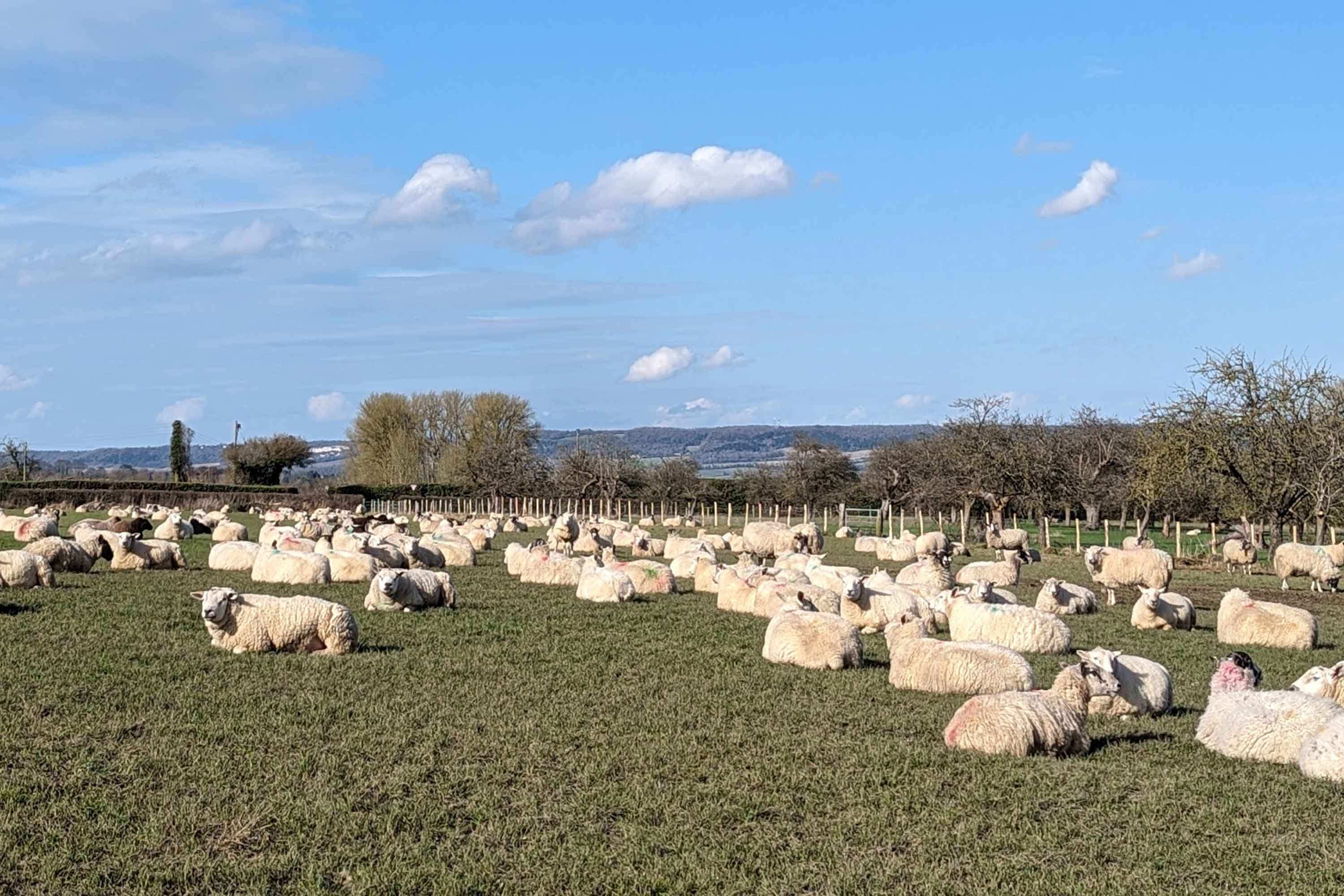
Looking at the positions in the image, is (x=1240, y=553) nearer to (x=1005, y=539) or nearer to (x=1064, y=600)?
(x=1005, y=539)

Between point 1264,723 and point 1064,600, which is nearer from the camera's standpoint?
point 1264,723

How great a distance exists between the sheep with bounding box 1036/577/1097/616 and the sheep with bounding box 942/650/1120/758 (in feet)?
32.2

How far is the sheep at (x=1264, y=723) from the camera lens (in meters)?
9.38

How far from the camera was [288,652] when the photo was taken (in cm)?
1334

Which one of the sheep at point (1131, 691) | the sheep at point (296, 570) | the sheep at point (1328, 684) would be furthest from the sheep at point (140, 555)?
the sheep at point (1328, 684)

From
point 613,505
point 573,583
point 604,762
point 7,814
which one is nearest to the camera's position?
point 7,814

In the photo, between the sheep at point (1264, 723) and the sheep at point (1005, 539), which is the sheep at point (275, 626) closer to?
the sheep at point (1264, 723)

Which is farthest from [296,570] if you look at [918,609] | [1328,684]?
[1328,684]

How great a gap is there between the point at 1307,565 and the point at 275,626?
23034 mm

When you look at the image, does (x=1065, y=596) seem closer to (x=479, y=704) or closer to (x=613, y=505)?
(x=479, y=704)

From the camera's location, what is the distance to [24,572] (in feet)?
60.7

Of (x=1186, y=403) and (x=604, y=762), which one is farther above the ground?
(x=1186, y=403)

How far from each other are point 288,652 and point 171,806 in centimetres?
581

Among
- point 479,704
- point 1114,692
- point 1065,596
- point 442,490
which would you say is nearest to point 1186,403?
point 1065,596
